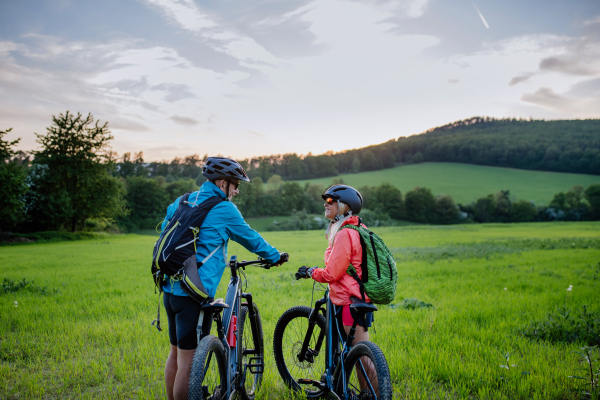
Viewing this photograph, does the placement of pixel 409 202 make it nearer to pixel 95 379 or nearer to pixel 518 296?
pixel 518 296

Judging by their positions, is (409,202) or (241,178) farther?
(409,202)

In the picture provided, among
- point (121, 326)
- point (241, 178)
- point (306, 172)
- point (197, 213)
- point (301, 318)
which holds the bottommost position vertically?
point (121, 326)

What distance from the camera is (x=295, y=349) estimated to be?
396 cm

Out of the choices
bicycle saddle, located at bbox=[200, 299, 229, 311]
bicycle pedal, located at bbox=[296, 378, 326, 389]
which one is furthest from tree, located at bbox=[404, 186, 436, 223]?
bicycle saddle, located at bbox=[200, 299, 229, 311]

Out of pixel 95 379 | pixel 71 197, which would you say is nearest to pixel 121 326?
pixel 95 379

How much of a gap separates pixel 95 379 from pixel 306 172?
105403 mm

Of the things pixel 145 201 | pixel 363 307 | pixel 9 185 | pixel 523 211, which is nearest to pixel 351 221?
pixel 363 307

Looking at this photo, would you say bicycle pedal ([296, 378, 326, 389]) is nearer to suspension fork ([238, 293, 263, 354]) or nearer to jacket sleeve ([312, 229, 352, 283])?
suspension fork ([238, 293, 263, 354])

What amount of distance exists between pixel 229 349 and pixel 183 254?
102 centimetres

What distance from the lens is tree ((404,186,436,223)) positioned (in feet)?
244

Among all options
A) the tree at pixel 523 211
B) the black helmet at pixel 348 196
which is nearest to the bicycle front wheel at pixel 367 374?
the black helmet at pixel 348 196

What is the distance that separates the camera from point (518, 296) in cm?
796

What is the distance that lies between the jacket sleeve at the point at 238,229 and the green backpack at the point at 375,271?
2.71 ft

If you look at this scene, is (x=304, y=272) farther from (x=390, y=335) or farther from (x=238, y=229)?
(x=390, y=335)
